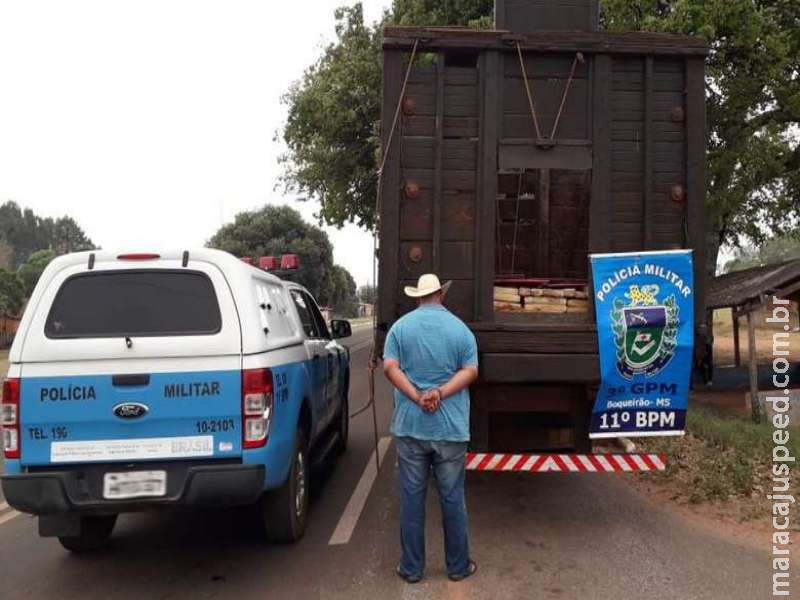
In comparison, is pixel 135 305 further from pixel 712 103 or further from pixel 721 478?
pixel 712 103

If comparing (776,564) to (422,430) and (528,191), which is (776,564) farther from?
(528,191)

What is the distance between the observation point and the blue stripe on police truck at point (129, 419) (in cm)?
392

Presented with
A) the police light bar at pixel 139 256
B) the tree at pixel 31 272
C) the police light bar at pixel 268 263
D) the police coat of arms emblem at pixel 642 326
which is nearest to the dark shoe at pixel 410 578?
the police coat of arms emblem at pixel 642 326

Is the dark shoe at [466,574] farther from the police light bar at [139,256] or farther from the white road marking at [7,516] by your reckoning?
the white road marking at [7,516]

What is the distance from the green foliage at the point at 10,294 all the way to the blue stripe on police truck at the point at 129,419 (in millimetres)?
28717

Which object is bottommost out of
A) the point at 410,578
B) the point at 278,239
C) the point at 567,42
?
the point at 410,578

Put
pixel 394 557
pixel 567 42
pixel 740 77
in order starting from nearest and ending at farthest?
pixel 394 557, pixel 567 42, pixel 740 77

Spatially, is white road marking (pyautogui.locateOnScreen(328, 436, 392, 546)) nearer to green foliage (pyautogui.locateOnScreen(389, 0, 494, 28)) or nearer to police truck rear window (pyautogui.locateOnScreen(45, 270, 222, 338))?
police truck rear window (pyautogui.locateOnScreen(45, 270, 222, 338))

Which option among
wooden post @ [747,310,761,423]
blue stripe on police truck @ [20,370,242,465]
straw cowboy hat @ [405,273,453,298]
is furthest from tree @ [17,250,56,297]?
straw cowboy hat @ [405,273,453,298]

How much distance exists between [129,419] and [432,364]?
1764 mm

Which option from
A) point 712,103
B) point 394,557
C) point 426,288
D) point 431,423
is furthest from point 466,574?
point 712,103

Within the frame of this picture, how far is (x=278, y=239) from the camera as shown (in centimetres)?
4638

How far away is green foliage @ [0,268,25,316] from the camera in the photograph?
1144 inches

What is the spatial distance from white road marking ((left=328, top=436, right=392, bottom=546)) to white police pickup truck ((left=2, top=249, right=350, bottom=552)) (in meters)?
0.94
